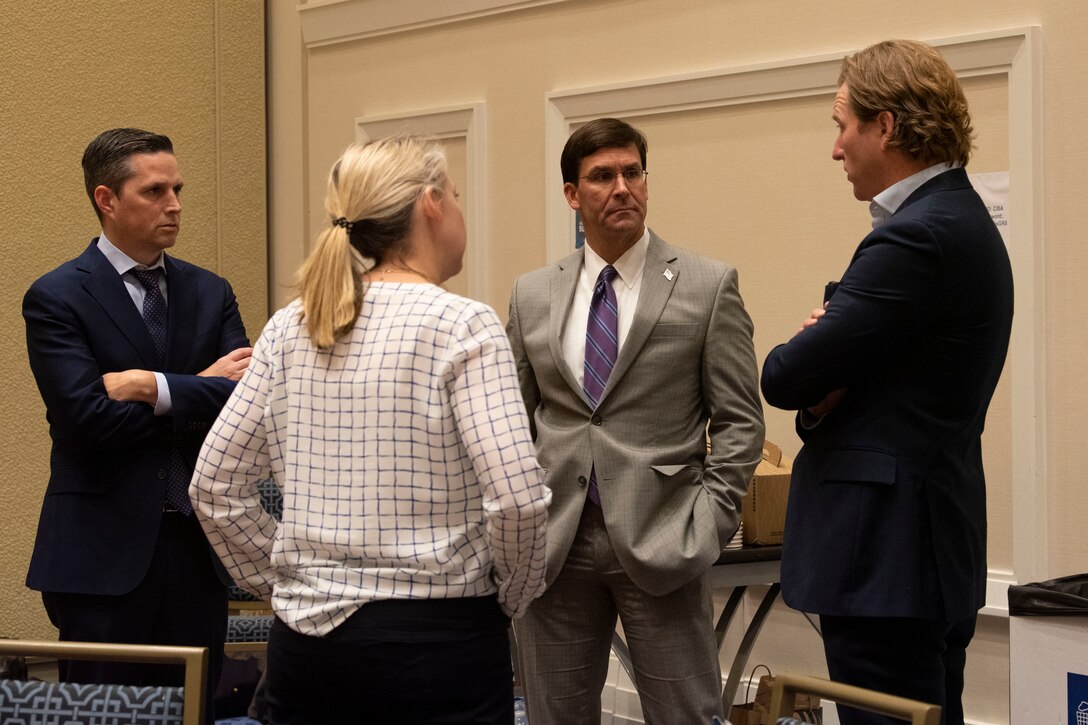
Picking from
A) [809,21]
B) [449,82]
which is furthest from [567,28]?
[809,21]

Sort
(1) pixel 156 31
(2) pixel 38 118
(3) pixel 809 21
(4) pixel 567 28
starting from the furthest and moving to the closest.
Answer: (1) pixel 156 31 → (2) pixel 38 118 → (4) pixel 567 28 → (3) pixel 809 21

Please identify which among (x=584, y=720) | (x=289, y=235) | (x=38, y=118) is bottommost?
(x=584, y=720)

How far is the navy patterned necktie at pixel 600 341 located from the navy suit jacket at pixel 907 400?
0.71 m

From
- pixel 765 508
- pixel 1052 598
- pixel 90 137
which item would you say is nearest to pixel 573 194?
pixel 765 508

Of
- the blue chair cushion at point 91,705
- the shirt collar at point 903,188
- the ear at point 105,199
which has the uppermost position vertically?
the ear at point 105,199

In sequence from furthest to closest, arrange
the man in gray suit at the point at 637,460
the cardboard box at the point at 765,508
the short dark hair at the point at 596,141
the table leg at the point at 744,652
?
the cardboard box at the point at 765,508
the table leg at the point at 744,652
the short dark hair at the point at 596,141
the man in gray suit at the point at 637,460

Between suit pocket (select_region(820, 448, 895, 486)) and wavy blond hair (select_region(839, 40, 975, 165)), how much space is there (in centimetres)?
54

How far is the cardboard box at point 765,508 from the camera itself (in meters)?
3.52

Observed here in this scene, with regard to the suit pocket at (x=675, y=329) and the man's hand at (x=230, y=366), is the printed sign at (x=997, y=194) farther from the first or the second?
the man's hand at (x=230, y=366)

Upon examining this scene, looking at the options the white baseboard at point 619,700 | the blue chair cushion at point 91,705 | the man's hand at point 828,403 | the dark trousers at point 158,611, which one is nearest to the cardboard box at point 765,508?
the white baseboard at point 619,700

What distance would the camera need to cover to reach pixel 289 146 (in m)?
5.84

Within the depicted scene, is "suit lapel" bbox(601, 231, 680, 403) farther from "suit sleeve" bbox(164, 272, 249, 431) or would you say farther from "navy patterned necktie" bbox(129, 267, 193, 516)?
"navy patterned necktie" bbox(129, 267, 193, 516)

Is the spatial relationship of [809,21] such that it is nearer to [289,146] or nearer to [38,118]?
[289,146]

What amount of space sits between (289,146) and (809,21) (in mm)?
2749
